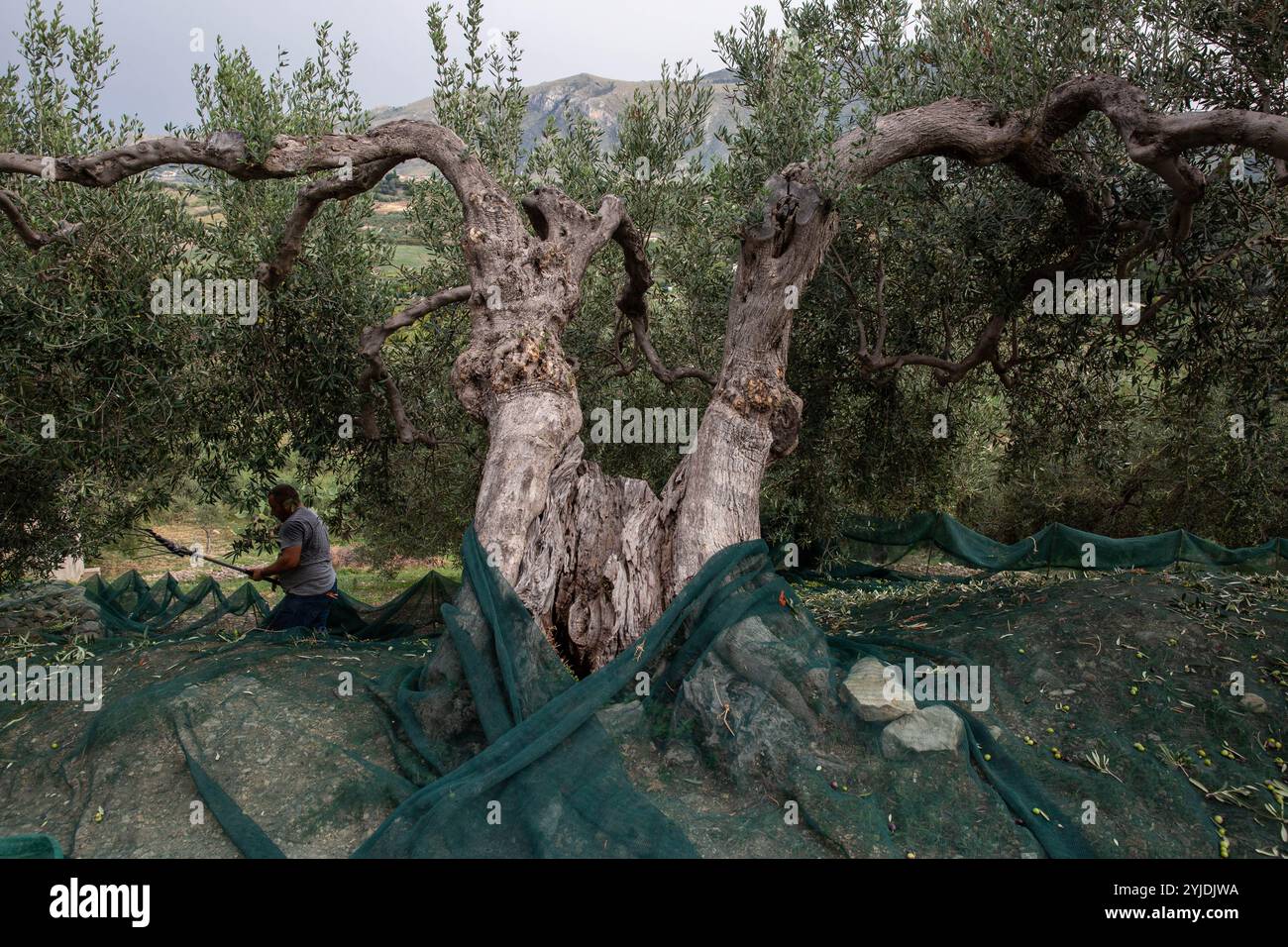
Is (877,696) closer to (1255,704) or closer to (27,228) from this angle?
(1255,704)

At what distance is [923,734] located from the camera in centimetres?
528

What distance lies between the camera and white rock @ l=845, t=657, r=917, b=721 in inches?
213

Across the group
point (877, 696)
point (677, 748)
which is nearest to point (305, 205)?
A: point (677, 748)

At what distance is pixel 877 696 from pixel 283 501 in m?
6.66

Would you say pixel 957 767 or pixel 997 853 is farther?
pixel 957 767

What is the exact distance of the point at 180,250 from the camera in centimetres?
895

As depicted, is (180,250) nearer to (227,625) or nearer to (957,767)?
(227,625)

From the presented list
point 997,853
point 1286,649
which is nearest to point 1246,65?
point 1286,649

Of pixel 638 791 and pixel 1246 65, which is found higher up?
pixel 1246 65

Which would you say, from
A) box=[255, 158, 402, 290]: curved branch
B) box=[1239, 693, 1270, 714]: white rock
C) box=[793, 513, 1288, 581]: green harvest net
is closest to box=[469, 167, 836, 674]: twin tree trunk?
box=[255, 158, 402, 290]: curved branch

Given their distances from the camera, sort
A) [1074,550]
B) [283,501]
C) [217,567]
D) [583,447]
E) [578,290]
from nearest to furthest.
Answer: [583,447], [578,290], [283,501], [1074,550], [217,567]

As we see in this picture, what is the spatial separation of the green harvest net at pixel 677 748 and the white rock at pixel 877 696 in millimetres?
48

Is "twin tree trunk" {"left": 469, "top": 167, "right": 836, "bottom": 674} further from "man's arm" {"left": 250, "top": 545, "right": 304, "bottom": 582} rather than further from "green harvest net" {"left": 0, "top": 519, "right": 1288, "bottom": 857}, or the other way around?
"man's arm" {"left": 250, "top": 545, "right": 304, "bottom": 582}

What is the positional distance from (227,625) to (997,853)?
341 inches
